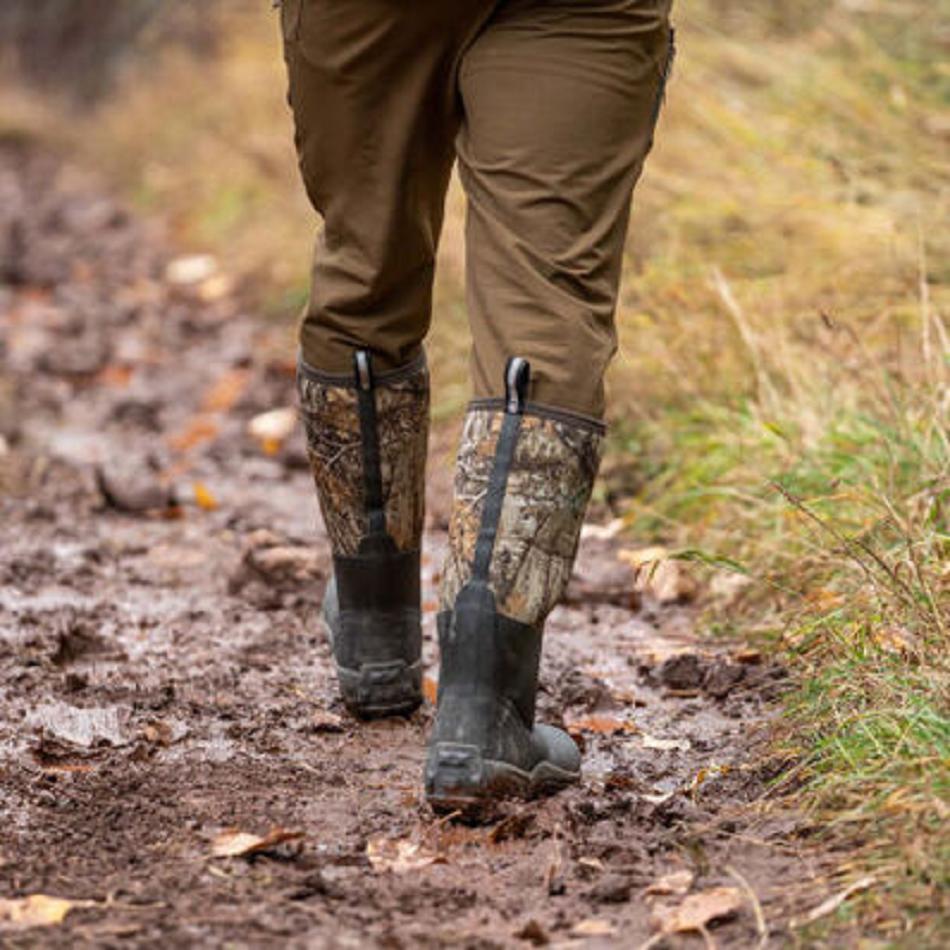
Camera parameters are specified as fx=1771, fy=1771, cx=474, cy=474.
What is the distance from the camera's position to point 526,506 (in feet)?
7.80

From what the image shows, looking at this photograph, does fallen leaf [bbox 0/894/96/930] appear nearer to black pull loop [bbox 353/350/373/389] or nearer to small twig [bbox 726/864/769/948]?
small twig [bbox 726/864/769/948]

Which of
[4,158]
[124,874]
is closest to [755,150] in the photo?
[124,874]

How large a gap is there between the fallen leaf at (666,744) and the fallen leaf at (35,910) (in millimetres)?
1023

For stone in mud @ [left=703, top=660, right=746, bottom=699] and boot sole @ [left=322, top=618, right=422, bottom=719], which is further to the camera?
stone in mud @ [left=703, top=660, right=746, bottom=699]

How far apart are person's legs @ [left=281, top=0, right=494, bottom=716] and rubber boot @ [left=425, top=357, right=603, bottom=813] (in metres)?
0.35

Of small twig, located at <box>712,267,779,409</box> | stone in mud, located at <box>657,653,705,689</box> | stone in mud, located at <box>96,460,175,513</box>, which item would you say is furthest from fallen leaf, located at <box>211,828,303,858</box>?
stone in mud, located at <box>96,460,175,513</box>

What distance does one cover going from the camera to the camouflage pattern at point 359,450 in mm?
2764

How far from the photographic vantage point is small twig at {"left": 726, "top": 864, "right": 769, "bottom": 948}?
6.17ft

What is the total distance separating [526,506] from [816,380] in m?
1.63

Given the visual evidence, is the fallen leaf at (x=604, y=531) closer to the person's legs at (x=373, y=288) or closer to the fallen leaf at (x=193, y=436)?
the person's legs at (x=373, y=288)

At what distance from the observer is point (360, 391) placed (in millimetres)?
2734

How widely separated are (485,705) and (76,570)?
5.75ft

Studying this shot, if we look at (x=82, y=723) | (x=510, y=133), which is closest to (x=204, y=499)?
(x=82, y=723)

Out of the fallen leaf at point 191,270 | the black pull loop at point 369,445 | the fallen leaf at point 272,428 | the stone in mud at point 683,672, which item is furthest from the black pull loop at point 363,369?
the fallen leaf at point 191,270
